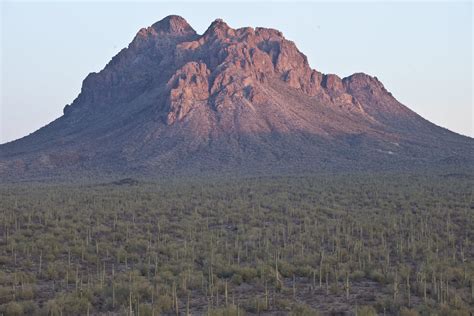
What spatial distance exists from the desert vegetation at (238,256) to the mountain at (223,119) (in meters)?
39.5

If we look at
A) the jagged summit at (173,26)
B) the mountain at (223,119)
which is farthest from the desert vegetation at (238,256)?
the jagged summit at (173,26)

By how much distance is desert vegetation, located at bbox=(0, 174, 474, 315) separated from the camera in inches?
551

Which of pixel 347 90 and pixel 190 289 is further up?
pixel 347 90

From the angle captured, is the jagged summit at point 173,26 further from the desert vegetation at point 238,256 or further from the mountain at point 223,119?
the desert vegetation at point 238,256

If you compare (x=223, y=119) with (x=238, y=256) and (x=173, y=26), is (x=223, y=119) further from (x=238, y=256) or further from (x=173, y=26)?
(x=238, y=256)

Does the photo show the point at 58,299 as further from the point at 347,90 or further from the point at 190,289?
the point at 347,90

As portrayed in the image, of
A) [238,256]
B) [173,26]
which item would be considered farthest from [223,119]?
[238,256]

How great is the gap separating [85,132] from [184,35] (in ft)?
143

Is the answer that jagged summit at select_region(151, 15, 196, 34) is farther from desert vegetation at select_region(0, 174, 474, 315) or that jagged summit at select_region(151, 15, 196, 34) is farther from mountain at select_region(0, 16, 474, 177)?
desert vegetation at select_region(0, 174, 474, 315)

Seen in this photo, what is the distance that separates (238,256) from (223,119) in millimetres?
78628

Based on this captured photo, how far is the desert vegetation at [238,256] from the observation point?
13992 millimetres

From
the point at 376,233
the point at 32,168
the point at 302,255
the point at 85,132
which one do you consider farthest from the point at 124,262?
the point at 85,132

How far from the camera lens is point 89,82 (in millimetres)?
129125

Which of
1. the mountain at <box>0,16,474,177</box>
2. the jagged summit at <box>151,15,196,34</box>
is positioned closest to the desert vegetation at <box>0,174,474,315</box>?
the mountain at <box>0,16,474,177</box>
